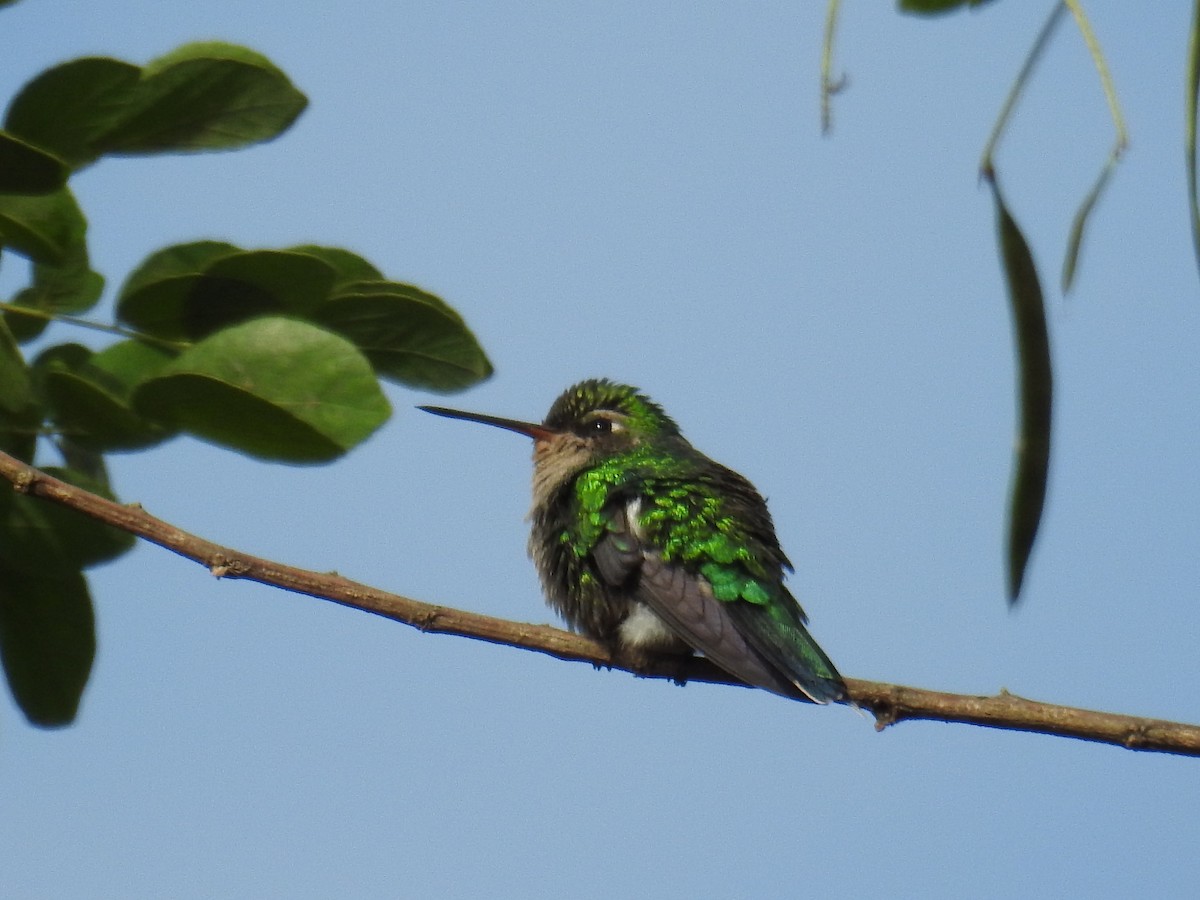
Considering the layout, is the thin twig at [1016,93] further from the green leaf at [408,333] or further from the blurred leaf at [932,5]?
the green leaf at [408,333]

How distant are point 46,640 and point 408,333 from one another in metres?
0.73

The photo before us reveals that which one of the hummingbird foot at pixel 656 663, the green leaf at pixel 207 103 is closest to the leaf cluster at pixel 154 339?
the green leaf at pixel 207 103

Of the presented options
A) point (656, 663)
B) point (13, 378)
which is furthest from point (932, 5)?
point (656, 663)

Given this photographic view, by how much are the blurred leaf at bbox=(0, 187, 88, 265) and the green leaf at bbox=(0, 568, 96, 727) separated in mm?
487

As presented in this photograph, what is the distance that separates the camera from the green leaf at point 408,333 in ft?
6.29

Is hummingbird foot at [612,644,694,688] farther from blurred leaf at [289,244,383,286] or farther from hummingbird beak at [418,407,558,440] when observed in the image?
blurred leaf at [289,244,383,286]

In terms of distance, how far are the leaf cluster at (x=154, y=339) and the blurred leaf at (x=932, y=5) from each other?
78 cm

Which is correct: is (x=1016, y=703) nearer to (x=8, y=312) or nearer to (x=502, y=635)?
(x=502, y=635)

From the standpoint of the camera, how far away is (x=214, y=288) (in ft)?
6.46

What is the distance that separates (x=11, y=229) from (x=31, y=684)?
2.30 feet

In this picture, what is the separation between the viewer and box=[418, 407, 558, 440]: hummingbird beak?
409 centimetres

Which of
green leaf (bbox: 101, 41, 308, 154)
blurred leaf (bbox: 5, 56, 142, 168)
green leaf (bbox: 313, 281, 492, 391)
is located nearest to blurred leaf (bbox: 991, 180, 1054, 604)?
green leaf (bbox: 313, 281, 492, 391)

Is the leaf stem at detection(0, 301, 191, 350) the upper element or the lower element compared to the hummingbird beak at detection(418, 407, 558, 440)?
lower

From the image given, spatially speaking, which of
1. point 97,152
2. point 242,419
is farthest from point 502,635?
point 97,152
